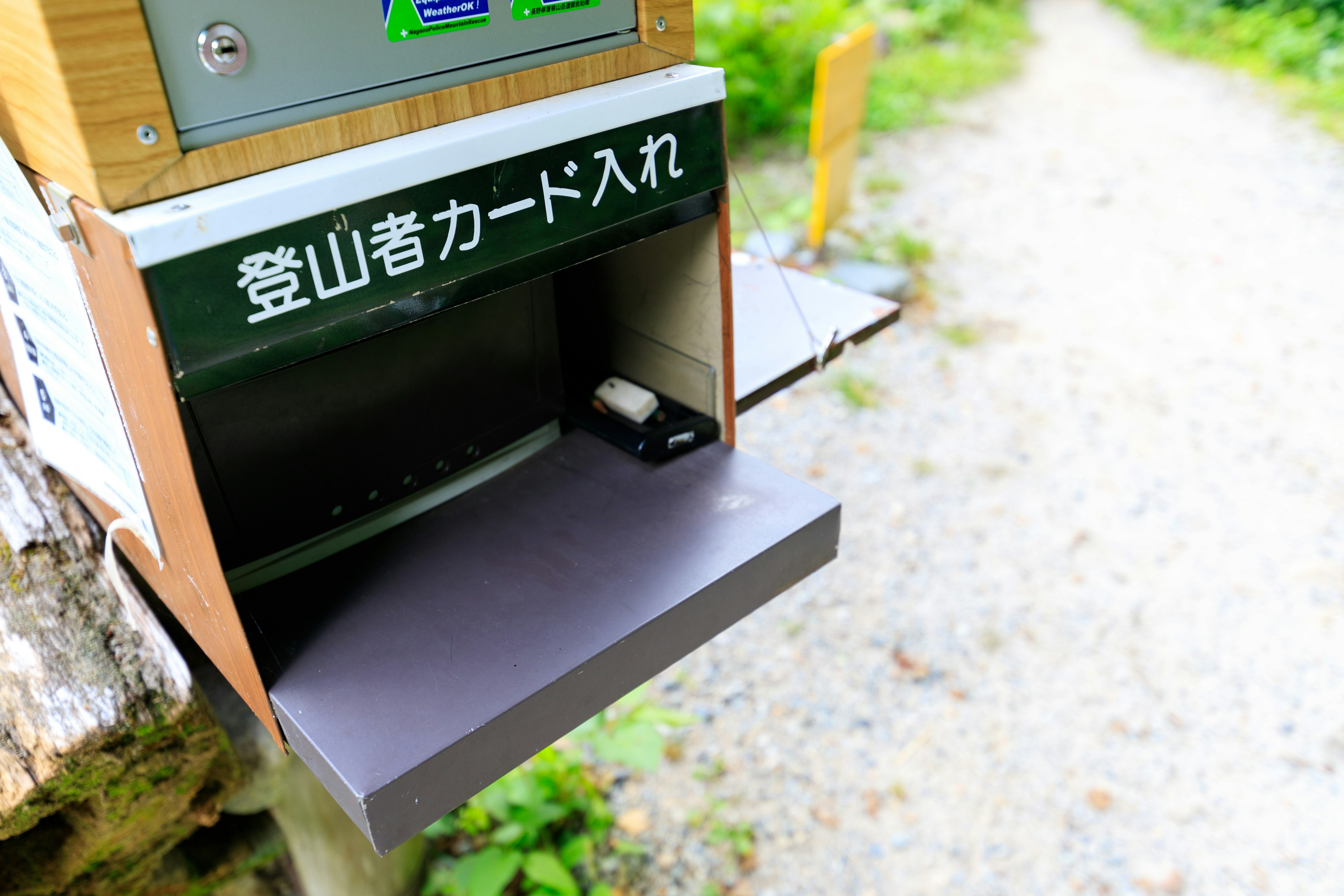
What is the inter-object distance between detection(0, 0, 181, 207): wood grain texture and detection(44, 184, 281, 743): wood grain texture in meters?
0.04

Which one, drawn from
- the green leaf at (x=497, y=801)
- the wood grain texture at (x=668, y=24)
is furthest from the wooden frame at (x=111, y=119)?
the green leaf at (x=497, y=801)

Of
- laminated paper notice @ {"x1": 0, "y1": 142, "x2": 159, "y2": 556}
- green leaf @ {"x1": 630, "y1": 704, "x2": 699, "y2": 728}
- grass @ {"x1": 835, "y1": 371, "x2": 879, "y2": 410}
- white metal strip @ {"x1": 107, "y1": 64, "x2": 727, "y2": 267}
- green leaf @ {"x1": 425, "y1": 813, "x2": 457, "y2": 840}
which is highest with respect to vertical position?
white metal strip @ {"x1": 107, "y1": 64, "x2": 727, "y2": 267}

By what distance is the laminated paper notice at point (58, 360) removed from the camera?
0.70m

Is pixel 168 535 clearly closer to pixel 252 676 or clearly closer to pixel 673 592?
pixel 252 676

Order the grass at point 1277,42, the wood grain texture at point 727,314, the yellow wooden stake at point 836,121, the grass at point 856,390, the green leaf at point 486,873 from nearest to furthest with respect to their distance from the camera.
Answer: the wood grain texture at point 727,314, the green leaf at point 486,873, the grass at point 856,390, the yellow wooden stake at point 836,121, the grass at point 1277,42

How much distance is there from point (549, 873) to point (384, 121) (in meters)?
1.54

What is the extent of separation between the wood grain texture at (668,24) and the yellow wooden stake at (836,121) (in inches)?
114

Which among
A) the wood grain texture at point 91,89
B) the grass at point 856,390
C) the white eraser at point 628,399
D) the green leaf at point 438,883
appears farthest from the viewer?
the grass at point 856,390

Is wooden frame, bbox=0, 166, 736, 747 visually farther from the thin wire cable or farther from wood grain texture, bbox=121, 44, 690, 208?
the thin wire cable

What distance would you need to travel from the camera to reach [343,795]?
27.7 inches

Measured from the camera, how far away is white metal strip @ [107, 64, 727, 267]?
594 millimetres

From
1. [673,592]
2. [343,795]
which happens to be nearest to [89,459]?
[343,795]

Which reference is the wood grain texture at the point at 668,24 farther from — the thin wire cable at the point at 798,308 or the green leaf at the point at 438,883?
the green leaf at the point at 438,883

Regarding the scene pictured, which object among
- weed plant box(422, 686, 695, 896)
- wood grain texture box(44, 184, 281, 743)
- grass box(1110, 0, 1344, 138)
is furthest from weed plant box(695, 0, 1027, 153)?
wood grain texture box(44, 184, 281, 743)
